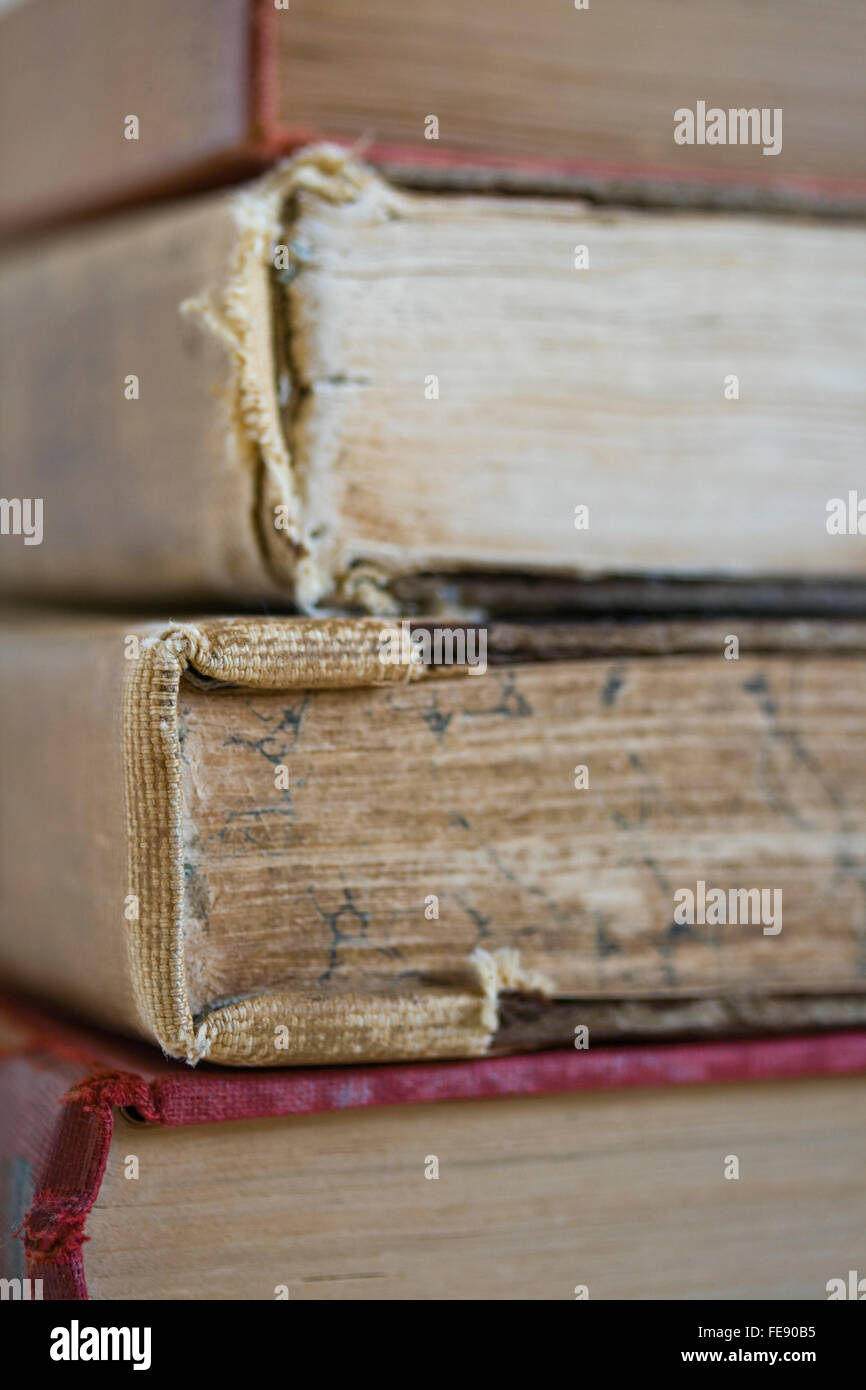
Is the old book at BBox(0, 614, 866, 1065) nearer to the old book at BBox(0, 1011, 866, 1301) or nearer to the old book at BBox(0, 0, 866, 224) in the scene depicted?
the old book at BBox(0, 1011, 866, 1301)

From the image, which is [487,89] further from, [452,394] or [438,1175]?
[438,1175]

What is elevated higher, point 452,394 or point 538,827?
point 452,394

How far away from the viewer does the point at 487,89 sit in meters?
0.69

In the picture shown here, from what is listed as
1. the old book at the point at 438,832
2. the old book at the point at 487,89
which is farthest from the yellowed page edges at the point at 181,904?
the old book at the point at 487,89

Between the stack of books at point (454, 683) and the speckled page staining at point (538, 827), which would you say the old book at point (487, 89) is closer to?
the stack of books at point (454, 683)

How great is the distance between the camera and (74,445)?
0.77 m

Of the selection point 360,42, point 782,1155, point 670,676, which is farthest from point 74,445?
point 782,1155

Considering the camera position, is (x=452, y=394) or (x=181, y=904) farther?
(x=452, y=394)

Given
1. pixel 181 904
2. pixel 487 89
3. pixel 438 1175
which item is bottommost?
pixel 438 1175

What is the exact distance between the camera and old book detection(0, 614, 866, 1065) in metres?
0.55

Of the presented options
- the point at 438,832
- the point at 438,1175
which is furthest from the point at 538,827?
the point at 438,1175

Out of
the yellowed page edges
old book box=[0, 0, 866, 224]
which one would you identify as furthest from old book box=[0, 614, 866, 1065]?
old book box=[0, 0, 866, 224]

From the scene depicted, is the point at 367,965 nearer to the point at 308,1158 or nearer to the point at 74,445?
the point at 308,1158

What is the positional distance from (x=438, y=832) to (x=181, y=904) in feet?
0.45
